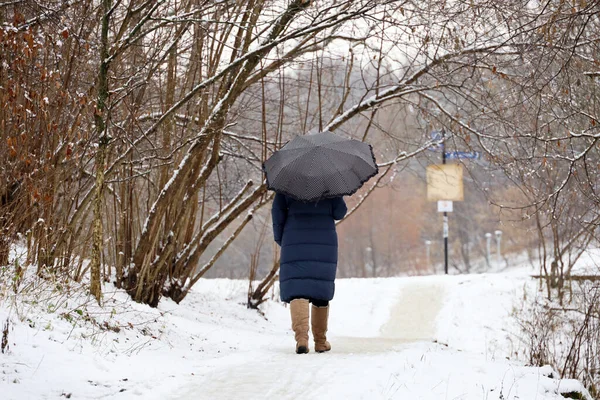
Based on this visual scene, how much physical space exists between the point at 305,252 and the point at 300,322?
0.64 metres

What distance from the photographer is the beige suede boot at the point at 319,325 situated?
662cm

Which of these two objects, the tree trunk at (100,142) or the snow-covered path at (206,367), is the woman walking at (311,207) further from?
the tree trunk at (100,142)

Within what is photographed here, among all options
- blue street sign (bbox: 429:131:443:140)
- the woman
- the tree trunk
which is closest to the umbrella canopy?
the woman

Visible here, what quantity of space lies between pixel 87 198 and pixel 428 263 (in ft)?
139

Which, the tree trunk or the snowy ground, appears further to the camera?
the tree trunk

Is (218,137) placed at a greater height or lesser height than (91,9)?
lesser

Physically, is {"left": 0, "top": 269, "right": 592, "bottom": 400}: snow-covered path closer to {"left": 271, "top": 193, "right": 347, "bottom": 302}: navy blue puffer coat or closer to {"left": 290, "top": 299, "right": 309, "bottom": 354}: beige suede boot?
{"left": 290, "top": 299, "right": 309, "bottom": 354}: beige suede boot

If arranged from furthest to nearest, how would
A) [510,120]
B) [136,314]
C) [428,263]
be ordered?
[428,263], [510,120], [136,314]

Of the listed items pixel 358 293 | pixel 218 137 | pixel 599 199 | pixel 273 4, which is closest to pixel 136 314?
pixel 218 137

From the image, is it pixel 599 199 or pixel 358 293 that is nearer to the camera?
pixel 599 199

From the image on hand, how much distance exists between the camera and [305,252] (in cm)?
638

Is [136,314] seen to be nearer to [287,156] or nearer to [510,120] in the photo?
[287,156]

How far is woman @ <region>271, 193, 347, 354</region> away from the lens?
251 inches

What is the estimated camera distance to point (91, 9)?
756 cm
